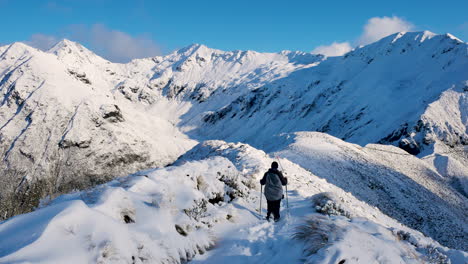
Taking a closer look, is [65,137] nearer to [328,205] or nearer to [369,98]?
[328,205]

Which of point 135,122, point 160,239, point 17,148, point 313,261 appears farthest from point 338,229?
point 135,122

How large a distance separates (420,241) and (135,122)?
122995 mm

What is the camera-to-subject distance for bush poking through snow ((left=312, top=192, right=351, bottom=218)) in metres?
12.9

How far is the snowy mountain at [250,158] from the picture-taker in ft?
24.9

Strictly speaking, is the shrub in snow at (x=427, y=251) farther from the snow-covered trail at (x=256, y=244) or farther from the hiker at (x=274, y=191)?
the hiker at (x=274, y=191)

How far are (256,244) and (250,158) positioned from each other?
58.0 feet

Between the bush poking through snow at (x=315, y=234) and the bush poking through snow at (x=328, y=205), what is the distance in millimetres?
4360

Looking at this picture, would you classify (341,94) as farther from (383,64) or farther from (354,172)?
(354,172)

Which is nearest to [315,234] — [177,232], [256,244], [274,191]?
[256,244]

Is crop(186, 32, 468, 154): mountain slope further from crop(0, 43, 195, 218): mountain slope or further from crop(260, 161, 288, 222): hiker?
crop(260, 161, 288, 222): hiker

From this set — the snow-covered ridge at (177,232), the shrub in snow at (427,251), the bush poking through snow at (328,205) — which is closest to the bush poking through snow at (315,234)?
the snow-covered ridge at (177,232)

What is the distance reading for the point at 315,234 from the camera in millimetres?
7684

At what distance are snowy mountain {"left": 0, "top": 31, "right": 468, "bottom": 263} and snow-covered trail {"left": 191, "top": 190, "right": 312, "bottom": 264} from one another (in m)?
0.12

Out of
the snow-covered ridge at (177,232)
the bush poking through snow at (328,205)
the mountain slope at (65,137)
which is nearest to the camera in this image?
the snow-covered ridge at (177,232)
